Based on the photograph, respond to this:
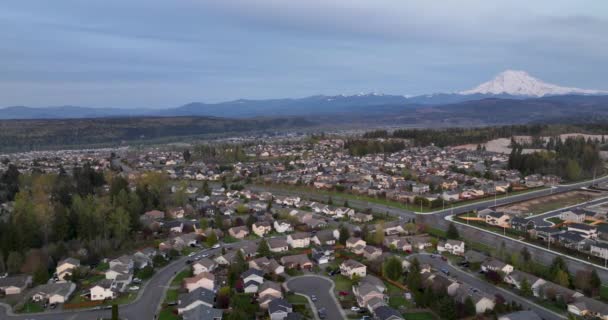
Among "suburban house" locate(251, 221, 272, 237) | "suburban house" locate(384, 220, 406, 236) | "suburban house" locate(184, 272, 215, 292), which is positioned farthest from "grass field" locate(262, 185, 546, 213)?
"suburban house" locate(184, 272, 215, 292)

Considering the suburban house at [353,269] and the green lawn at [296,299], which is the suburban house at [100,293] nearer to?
the green lawn at [296,299]

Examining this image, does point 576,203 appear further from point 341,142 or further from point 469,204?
point 341,142

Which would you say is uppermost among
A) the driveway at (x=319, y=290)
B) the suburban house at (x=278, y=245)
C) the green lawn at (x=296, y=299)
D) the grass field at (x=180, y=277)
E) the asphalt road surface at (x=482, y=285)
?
the suburban house at (x=278, y=245)

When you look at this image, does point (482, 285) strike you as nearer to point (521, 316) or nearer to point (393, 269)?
point (393, 269)

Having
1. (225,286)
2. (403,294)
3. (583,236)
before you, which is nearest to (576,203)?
(583,236)

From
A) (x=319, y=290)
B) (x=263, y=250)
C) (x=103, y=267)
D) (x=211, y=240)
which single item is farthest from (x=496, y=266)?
(x=103, y=267)

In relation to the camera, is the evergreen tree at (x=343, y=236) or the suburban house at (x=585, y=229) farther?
the suburban house at (x=585, y=229)

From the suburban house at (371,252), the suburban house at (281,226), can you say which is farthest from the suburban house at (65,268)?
the suburban house at (371,252)
